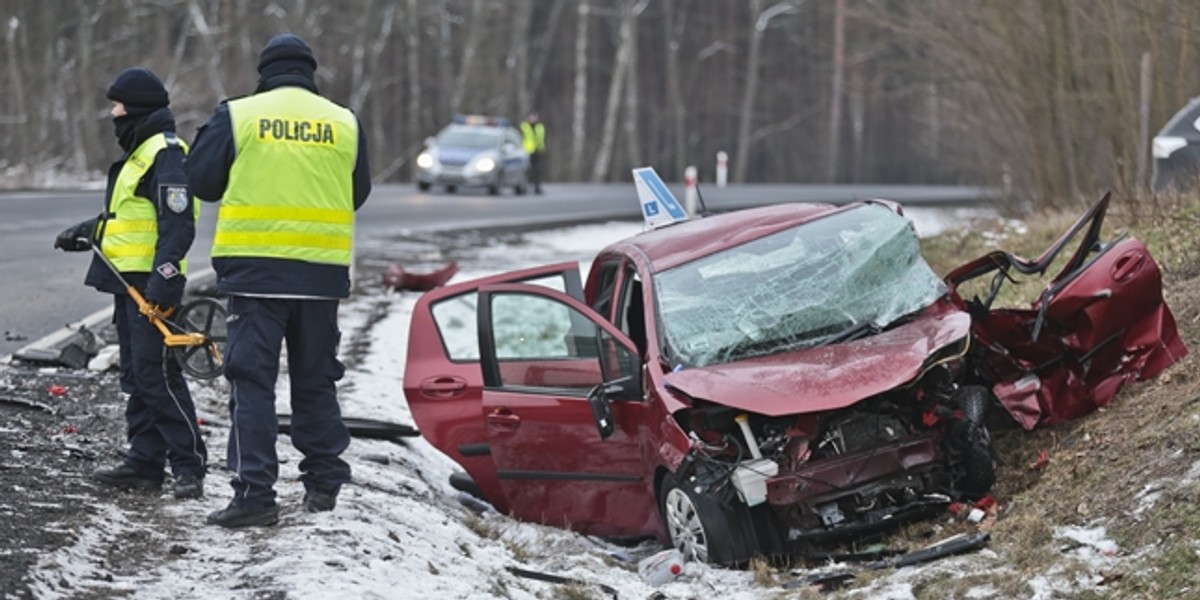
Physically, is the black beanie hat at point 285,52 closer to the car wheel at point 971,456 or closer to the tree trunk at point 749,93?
the car wheel at point 971,456

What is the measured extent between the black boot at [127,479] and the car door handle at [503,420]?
5.66 ft

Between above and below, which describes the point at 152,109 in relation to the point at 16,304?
above

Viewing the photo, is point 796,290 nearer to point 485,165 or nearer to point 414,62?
point 485,165

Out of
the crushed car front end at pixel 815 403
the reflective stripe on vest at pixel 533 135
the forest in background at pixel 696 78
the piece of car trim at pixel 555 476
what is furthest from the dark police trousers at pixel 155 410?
the reflective stripe on vest at pixel 533 135

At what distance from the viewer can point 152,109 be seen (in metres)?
7.27

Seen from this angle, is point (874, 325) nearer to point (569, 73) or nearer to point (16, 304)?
point (16, 304)

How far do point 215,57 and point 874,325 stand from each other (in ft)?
143

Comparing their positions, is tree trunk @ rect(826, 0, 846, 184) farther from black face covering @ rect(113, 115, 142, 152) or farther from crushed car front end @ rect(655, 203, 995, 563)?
black face covering @ rect(113, 115, 142, 152)

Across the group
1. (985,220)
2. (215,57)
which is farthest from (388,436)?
(215,57)

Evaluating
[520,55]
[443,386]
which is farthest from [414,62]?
[443,386]

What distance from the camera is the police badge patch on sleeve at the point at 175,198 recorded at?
705cm

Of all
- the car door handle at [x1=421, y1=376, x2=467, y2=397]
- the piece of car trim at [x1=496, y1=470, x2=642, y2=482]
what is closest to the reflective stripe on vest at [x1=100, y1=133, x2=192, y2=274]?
the car door handle at [x1=421, y1=376, x2=467, y2=397]

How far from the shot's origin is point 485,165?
34.2 meters

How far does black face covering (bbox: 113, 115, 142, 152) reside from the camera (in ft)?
23.8
